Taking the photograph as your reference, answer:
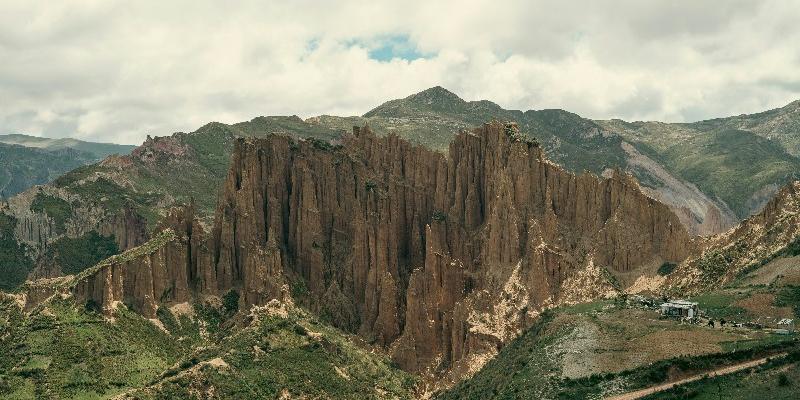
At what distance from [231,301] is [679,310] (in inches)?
3412

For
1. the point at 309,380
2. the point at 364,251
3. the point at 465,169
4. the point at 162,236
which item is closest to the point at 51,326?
the point at 162,236

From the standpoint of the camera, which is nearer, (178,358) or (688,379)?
(688,379)

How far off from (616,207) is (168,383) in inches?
3072

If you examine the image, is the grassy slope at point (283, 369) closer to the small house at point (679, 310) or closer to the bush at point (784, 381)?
the small house at point (679, 310)

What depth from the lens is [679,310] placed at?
11131 cm

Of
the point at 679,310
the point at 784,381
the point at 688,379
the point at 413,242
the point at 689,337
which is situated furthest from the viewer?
the point at 413,242

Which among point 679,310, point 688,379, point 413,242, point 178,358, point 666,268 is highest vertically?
point 413,242

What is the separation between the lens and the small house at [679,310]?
359 ft

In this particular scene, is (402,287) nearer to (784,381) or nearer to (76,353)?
(76,353)

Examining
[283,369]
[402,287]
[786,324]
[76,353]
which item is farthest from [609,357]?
[76,353]

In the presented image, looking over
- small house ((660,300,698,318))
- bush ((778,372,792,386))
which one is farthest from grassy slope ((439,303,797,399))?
bush ((778,372,792,386))

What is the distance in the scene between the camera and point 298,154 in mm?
187750

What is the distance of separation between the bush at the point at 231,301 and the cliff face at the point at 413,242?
2107 mm

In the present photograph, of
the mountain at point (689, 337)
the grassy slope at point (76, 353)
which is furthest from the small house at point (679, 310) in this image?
the grassy slope at point (76, 353)
